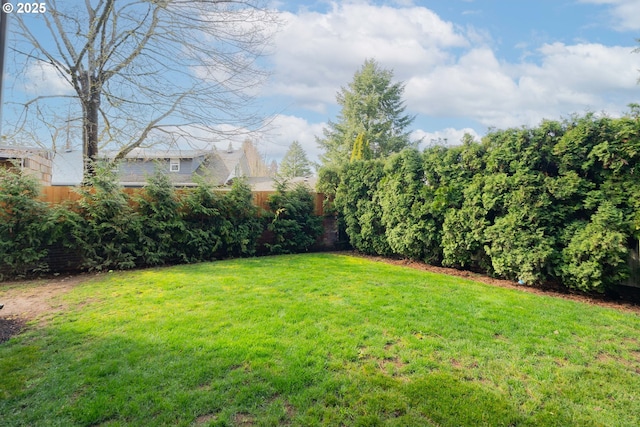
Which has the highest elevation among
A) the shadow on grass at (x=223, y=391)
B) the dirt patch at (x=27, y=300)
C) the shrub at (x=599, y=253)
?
the shrub at (x=599, y=253)

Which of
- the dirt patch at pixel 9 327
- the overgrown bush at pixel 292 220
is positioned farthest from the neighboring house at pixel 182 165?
the dirt patch at pixel 9 327

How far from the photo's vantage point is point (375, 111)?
2261cm

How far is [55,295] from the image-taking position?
4.56m

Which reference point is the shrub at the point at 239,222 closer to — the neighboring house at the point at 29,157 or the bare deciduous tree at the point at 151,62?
the bare deciduous tree at the point at 151,62

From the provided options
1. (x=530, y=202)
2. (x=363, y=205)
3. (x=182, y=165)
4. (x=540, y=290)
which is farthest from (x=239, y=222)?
(x=182, y=165)

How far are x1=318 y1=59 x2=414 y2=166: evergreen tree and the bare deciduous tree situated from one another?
15.4m

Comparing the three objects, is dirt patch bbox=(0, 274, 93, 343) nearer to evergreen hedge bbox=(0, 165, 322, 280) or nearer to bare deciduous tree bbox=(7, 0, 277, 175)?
evergreen hedge bbox=(0, 165, 322, 280)

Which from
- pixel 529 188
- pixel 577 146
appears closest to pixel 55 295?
pixel 529 188

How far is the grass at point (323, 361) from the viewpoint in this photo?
2.01 metres

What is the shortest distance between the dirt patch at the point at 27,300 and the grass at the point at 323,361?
0.26 metres

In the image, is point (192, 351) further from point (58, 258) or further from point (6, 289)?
point (58, 258)

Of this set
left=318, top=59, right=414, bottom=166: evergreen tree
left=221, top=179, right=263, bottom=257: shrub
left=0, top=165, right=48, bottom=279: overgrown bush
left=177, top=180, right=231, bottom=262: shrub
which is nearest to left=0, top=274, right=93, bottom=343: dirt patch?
left=0, top=165, right=48, bottom=279: overgrown bush

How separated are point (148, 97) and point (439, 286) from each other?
730 centimetres

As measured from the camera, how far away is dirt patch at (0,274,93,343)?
345 cm
